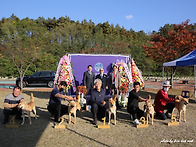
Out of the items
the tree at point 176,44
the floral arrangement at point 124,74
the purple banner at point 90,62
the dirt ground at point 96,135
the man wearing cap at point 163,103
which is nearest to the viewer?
the dirt ground at point 96,135

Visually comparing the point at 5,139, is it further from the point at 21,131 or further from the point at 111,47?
the point at 111,47

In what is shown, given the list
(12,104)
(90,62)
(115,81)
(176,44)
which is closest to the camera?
(12,104)

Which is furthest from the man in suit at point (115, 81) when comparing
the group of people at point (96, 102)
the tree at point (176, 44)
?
the tree at point (176, 44)

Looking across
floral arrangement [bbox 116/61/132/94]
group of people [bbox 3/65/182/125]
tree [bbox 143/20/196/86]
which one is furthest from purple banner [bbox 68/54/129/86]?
tree [bbox 143/20/196/86]

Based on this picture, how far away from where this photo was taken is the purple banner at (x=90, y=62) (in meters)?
9.41

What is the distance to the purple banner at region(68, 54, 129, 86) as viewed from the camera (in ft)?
30.9

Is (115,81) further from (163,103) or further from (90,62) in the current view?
(163,103)

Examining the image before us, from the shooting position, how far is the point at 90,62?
953 cm

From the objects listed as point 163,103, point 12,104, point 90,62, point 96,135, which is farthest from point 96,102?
point 90,62

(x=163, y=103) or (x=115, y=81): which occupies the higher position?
(x=115, y=81)

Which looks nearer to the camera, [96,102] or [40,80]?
[96,102]

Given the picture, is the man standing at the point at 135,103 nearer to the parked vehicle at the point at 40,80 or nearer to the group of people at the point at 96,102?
the group of people at the point at 96,102

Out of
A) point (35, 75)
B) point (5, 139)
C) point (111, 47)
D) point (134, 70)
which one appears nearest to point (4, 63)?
point (35, 75)

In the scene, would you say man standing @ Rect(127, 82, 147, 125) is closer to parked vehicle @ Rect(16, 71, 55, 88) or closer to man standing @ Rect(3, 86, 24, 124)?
man standing @ Rect(3, 86, 24, 124)
